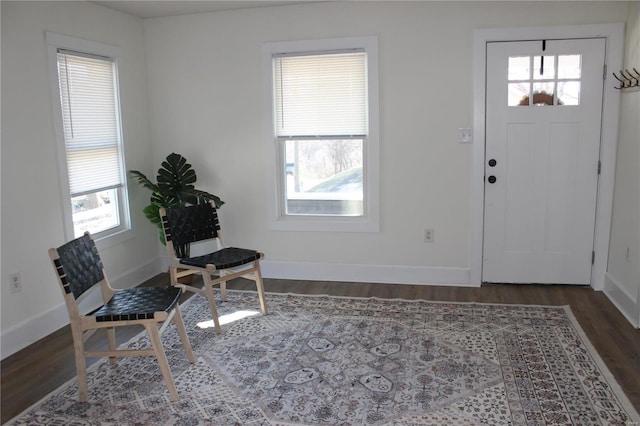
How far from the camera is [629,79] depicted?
12.6ft

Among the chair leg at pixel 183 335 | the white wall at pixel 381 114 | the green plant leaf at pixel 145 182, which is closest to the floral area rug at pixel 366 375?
the chair leg at pixel 183 335

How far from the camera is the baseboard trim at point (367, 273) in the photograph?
14.8 ft

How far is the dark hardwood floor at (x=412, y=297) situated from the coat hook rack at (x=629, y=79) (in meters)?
1.58

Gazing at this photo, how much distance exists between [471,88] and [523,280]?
1.63 metres

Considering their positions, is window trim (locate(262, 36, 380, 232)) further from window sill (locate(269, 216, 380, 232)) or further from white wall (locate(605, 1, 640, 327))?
white wall (locate(605, 1, 640, 327))

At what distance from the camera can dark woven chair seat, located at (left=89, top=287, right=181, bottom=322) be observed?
8.77 feet

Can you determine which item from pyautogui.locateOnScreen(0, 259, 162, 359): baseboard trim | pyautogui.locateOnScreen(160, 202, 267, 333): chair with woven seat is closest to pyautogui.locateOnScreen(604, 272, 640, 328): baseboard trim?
pyautogui.locateOnScreen(160, 202, 267, 333): chair with woven seat

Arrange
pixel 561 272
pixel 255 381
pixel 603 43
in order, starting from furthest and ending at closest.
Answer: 1. pixel 561 272
2. pixel 603 43
3. pixel 255 381

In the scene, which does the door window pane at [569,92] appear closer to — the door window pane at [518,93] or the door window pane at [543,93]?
the door window pane at [543,93]

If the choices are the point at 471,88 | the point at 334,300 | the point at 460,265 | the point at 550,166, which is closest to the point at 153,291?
the point at 334,300

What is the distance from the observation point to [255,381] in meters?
2.94

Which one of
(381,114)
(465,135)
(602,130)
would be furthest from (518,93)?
(381,114)

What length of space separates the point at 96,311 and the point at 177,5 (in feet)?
8.81

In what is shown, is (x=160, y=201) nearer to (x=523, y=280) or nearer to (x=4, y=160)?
(x=4, y=160)
